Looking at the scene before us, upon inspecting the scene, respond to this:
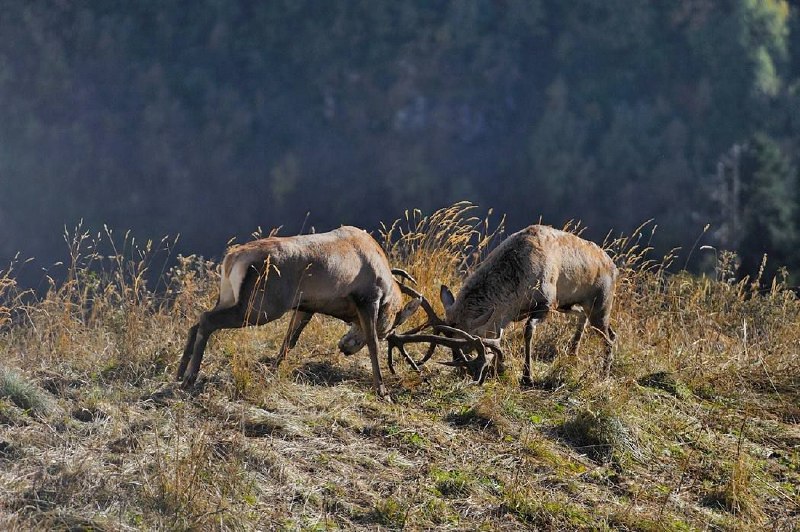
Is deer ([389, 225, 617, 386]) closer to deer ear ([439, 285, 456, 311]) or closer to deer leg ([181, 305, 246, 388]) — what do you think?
deer ear ([439, 285, 456, 311])

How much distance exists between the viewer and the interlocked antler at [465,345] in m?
7.68

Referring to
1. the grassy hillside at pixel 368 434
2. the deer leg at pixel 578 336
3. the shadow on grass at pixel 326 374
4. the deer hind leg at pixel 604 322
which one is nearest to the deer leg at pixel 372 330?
the grassy hillside at pixel 368 434

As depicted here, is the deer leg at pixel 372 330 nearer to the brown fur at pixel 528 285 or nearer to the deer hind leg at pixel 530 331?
the brown fur at pixel 528 285

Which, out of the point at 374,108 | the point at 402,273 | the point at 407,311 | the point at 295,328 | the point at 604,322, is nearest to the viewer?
the point at 295,328

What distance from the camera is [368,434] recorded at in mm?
6754

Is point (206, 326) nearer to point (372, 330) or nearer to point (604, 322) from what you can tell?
point (372, 330)

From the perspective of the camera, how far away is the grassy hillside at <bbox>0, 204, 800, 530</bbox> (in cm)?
555

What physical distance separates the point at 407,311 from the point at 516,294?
0.85m

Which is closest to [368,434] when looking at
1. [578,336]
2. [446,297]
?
Answer: [446,297]

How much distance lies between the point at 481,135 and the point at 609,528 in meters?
65.2

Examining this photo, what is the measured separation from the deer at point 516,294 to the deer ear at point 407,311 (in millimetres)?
74

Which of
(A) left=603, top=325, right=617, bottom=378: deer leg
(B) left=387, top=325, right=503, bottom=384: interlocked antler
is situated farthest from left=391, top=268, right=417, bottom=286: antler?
(A) left=603, top=325, right=617, bottom=378: deer leg

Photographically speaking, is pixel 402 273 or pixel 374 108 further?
pixel 374 108

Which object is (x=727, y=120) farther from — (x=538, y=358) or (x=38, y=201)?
(x=538, y=358)
